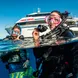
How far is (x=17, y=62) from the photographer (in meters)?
7.62

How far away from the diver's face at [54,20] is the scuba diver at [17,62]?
4.74 feet

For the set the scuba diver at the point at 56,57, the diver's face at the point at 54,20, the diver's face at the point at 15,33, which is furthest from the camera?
the diver's face at the point at 15,33

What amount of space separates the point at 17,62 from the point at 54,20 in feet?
6.08

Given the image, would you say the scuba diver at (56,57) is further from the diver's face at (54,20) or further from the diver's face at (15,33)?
the diver's face at (15,33)

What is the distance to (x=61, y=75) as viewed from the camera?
6.04 metres

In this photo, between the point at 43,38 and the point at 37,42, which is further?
the point at 37,42

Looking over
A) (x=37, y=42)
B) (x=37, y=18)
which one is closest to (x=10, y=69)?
(x=37, y=42)

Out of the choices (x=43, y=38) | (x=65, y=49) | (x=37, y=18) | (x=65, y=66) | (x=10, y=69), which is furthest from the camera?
(x=37, y=18)

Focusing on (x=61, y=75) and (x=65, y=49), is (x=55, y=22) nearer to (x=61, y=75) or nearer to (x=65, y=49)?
(x=65, y=49)

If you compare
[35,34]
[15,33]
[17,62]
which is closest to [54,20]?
[35,34]

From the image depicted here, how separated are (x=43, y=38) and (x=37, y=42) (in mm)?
737

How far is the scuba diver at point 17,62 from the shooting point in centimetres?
715

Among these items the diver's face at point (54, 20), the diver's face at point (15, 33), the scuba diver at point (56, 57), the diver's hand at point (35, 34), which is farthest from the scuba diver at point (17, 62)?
the diver's face at point (54, 20)

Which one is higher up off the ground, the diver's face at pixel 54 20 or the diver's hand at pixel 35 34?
the diver's face at pixel 54 20
